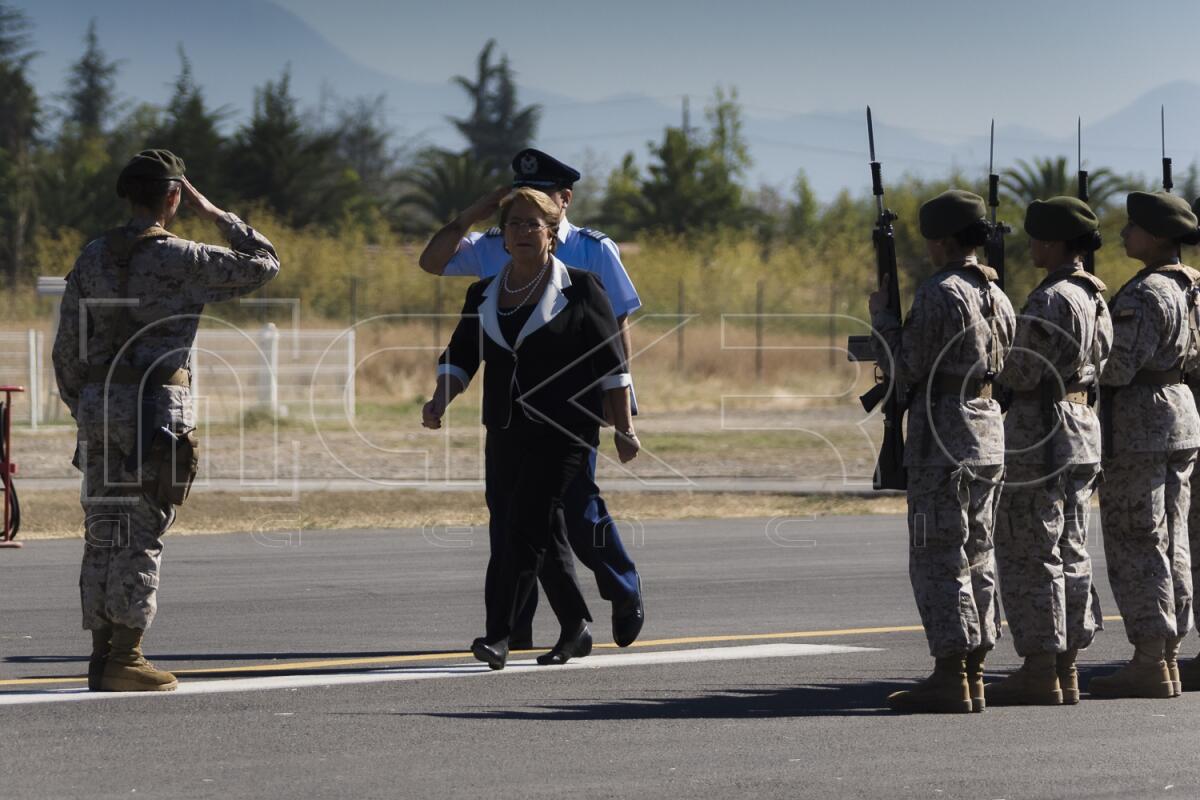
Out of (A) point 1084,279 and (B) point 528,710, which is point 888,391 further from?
(B) point 528,710

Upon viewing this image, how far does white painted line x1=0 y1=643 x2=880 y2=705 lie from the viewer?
766 cm

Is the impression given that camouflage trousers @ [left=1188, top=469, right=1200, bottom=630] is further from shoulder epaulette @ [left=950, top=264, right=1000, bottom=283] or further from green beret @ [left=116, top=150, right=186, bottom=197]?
green beret @ [left=116, top=150, right=186, bottom=197]

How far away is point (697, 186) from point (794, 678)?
59.6 metres

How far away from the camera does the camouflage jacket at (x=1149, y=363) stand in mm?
8133

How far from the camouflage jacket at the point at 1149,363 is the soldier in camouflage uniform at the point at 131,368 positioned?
3.66 metres

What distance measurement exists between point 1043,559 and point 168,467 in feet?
11.5

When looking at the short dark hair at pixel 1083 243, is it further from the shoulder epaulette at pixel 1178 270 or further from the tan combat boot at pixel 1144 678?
the tan combat boot at pixel 1144 678

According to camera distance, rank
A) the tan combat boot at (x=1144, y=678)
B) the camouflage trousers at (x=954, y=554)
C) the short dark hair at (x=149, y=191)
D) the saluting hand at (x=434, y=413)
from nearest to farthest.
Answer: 1. the camouflage trousers at (x=954, y=554)
2. the short dark hair at (x=149, y=191)
3. the tan combat boot at (x=1144, y=678)
4. the saluting hand at (x=434, y=413)

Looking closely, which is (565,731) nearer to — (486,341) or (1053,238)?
(486,341)

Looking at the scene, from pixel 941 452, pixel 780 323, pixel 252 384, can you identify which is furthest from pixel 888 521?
pixel 780 323

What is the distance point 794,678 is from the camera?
852 cm

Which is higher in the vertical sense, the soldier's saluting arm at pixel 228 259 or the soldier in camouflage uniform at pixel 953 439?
the soldier's saluting arm at pixel 228 259

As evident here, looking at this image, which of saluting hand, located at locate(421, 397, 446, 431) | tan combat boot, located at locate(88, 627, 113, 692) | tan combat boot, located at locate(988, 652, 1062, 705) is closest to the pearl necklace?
saluting hand, located at locate(421, 397, 446, 431)

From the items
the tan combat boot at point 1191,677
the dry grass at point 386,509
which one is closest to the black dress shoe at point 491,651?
the tan combat boot at point 1191,677
